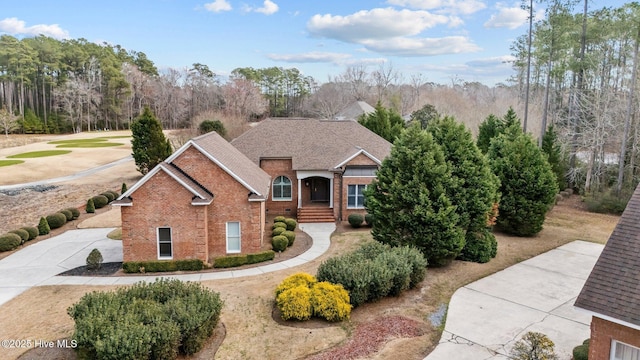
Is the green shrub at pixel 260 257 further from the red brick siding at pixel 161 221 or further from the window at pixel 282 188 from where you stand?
the window at pixel 282 188

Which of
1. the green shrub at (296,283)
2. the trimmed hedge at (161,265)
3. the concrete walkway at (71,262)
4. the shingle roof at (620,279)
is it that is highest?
the shingle roof at (620,279)

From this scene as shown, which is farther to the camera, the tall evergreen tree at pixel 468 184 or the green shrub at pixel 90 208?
the green shrub at pixel 90 208

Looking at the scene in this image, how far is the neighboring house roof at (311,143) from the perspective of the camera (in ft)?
95.3

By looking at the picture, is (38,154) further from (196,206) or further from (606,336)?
(606,336)

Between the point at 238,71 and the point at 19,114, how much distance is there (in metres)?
42.5

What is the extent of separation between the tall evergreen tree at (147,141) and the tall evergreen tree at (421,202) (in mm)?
26725

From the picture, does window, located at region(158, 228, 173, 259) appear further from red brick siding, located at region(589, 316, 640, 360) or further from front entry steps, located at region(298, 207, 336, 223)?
red brick siding, located at region(589, 316, 640, 360)

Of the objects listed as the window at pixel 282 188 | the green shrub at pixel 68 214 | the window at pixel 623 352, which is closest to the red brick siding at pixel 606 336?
the window at pixel 623 352

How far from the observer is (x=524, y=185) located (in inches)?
936

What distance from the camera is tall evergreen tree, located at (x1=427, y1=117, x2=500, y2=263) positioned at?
18766 mm

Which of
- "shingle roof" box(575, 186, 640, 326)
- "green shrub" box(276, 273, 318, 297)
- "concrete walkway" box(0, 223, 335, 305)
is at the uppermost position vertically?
"shingle roof" box(575, 186, 640, 326)

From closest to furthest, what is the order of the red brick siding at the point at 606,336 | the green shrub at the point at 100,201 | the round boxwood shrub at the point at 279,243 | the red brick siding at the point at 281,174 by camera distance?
the red brick siding at the point at 606,336, the round boxwood shrub at the point at 279,243, the red brick siding at the point at 281,174, the green shrub at the point at 100,201

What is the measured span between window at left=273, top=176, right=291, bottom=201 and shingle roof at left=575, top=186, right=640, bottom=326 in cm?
2154

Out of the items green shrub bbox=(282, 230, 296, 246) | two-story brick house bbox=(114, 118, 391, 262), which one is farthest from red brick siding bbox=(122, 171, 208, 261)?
green shrub bbox=(282, 230, 296, 246)
